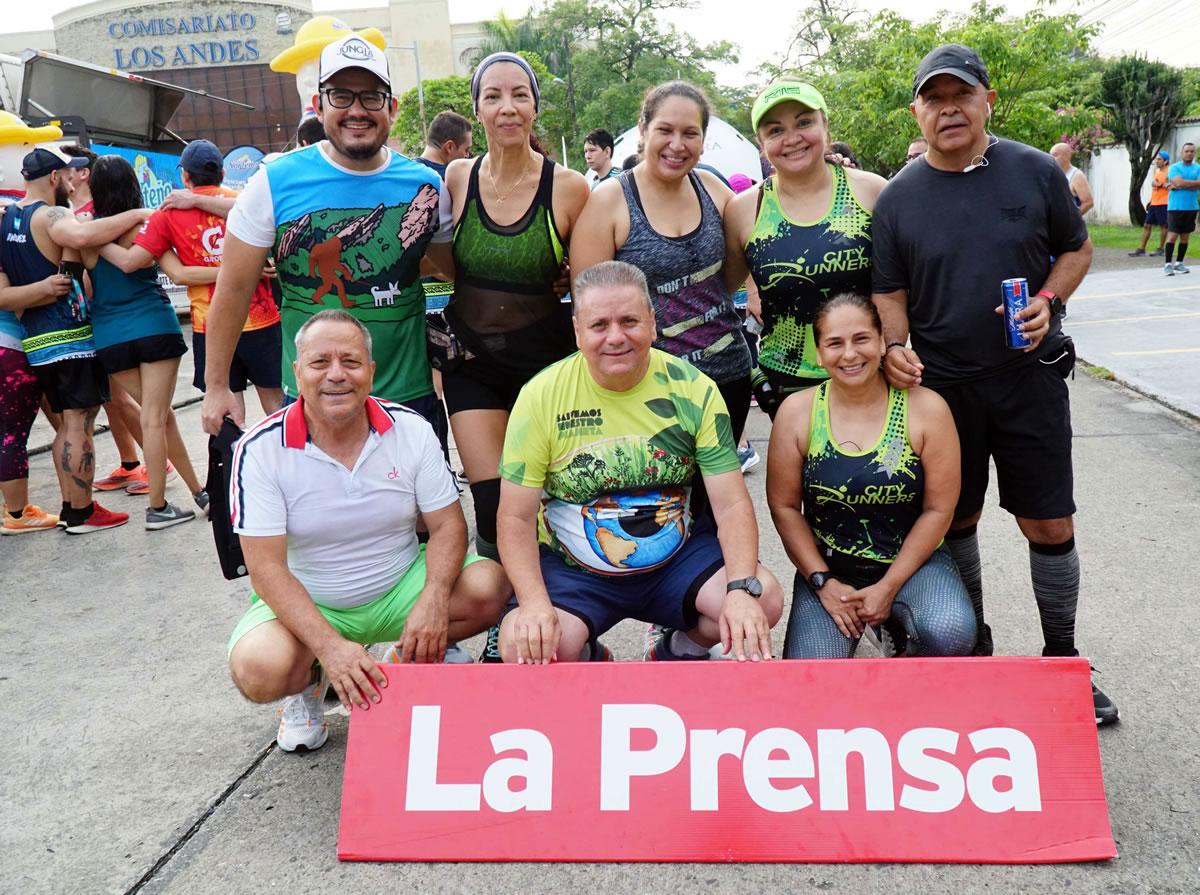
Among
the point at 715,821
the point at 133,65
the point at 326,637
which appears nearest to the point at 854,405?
the point at 715,821

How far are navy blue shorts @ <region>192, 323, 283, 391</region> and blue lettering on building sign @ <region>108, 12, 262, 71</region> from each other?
4590 centimetres

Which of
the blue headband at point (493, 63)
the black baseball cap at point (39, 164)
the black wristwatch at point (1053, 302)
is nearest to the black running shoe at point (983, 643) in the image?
the black wristwatch at point (1053, 302)

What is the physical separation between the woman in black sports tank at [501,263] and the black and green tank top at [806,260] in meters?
0.64

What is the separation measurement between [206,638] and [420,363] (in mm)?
1658

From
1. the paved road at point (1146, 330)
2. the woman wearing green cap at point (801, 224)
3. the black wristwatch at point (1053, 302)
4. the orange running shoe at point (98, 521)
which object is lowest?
the orange running shoe at point (98, 521)

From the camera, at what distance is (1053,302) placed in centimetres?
283

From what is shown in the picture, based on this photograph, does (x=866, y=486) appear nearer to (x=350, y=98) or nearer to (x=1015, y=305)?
(x=1015, y=305)

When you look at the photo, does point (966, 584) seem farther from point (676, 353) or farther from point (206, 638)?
point (206, 638)

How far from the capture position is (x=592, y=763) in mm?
2459

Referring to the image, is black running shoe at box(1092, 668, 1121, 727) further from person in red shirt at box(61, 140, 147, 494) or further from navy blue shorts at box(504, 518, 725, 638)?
person in red shirt at box(61, 140, 147, 494)

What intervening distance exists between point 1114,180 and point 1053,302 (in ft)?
93.6

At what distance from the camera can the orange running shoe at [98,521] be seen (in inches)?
221

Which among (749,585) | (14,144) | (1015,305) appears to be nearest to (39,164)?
(14,144)

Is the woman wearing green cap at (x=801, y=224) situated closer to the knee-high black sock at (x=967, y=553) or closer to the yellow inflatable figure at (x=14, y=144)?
the knee-high black sock at (x=967, y=553)
